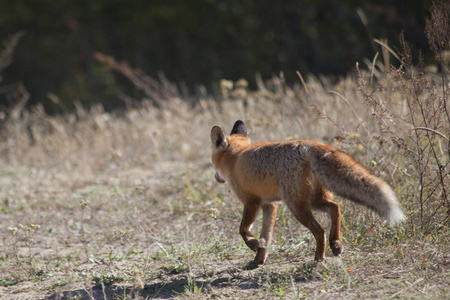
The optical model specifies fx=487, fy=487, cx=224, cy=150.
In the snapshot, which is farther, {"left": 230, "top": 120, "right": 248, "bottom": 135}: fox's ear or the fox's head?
{"left": 230, "top": 120, "right": 248, "bottom": 135}: fox's ear

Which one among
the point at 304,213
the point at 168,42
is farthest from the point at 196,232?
the point at 168,42

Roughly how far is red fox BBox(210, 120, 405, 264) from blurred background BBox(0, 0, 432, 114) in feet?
33.9

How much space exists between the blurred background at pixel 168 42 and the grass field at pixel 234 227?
24.1 feet

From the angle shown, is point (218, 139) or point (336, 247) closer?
point (336, 247)

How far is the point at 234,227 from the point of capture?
18.1ft

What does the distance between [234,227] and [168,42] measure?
16.3 meters

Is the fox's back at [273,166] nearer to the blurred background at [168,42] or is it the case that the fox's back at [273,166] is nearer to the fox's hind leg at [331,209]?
the fox's hind leg at [331,209]

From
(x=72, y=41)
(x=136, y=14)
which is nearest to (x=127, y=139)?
(x=136, y=14)

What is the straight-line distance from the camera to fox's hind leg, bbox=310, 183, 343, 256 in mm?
3961

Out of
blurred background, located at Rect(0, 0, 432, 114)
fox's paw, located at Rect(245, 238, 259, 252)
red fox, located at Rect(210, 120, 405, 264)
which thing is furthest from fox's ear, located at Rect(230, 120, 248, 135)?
blurred background, located at Rect(0, 0, 432, 114)

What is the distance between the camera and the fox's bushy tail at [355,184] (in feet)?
11.4

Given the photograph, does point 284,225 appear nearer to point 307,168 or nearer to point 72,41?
point 307,168

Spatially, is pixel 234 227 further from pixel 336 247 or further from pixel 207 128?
pixel 207 128

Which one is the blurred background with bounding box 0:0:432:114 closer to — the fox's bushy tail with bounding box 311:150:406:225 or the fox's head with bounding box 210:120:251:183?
the fox's head with bounding box 210:120:251:183
